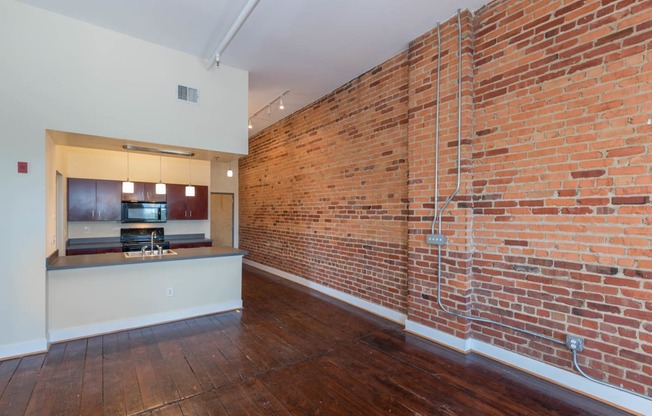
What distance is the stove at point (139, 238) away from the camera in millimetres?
5590

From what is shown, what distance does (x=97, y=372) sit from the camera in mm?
2729

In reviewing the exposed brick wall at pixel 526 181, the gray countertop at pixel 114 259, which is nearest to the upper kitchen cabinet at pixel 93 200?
the gray countertop at pixel 114 259

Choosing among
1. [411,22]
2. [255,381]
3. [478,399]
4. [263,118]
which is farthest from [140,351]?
[263,118]

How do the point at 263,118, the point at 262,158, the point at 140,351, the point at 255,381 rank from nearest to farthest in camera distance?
1. the point at 255,381
2. the point at 140,351
3. the point at 263,118
4. the point at 262,158

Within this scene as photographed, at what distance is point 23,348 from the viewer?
303 cm

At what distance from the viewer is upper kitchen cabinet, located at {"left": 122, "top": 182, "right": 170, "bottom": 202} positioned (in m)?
5.72

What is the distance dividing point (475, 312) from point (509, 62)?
2.52 meters

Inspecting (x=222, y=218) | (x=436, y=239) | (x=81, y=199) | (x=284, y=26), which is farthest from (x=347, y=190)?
(x=222, y=218)

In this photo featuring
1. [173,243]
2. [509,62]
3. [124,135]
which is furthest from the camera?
[173,243]

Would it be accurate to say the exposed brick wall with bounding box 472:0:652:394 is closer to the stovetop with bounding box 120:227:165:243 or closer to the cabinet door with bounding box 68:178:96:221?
the stovetop with bounding box 120:227:165:243

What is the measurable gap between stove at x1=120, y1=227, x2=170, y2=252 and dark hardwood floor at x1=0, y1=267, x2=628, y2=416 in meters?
2.36

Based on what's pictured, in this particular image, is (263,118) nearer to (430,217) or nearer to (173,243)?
(173,243)

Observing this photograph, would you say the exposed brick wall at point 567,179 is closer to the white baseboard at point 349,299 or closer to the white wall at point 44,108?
the white baseboard at point 349,299

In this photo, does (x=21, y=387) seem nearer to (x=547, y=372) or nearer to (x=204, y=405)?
(x=204, y=405)
